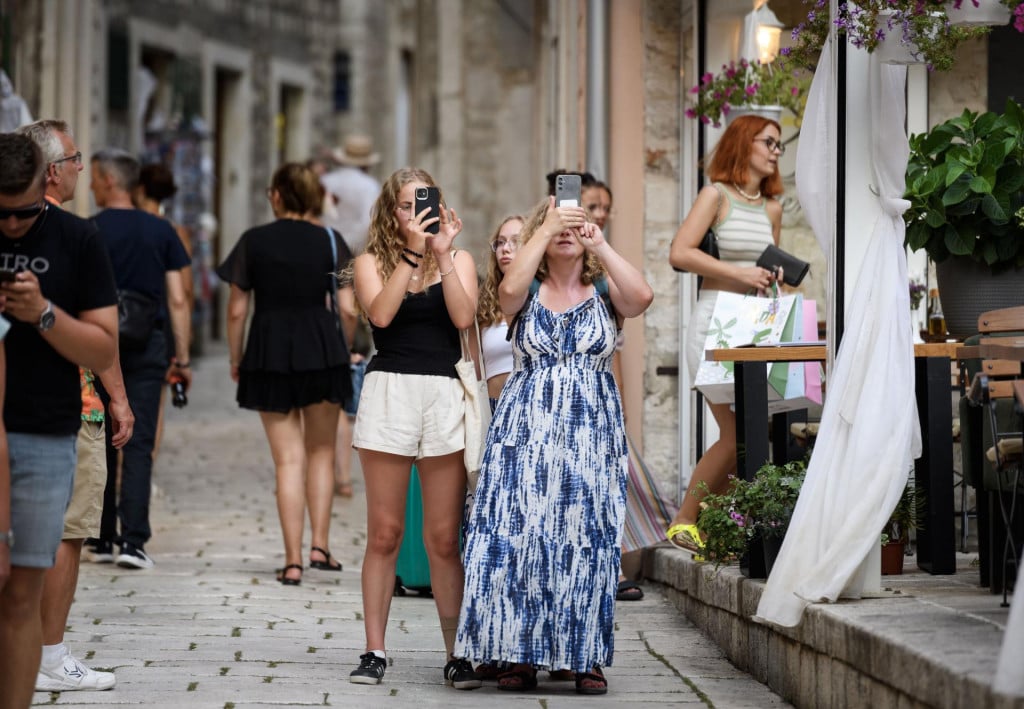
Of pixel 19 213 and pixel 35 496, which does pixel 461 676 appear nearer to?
pixel 35 496

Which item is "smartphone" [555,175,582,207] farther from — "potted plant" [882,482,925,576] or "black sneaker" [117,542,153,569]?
"black sneaker" [117,542,153,569]

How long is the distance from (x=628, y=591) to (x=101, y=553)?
8.55 ft

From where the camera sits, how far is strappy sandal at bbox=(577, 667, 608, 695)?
5.78 metres

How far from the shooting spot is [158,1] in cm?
2383

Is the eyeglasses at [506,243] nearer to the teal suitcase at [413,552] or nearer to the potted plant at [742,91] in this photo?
the teal suitcase at [413,552]

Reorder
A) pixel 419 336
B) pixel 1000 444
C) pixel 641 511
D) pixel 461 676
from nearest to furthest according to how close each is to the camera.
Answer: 1. pixel 1000 444
2. pixel 461 676
3. pixel 419 336
4. pixel 641 511

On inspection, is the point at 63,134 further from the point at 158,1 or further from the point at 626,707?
the point at 158,1

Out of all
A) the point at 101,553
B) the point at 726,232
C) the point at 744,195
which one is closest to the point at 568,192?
the point at 726,232

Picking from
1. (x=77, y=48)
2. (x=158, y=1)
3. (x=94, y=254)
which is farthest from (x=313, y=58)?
(x=94, y=254)

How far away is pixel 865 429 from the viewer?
5.55 metres

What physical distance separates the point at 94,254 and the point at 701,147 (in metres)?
5.19

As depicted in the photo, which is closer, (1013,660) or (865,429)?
(1013,660)

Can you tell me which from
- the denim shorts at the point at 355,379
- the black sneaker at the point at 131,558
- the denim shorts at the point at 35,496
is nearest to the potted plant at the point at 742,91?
the denim shorts at the point at 355,379

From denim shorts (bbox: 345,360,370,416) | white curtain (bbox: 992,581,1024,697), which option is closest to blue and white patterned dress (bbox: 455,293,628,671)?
white curtain (bbox: 992,581,1024,697)
